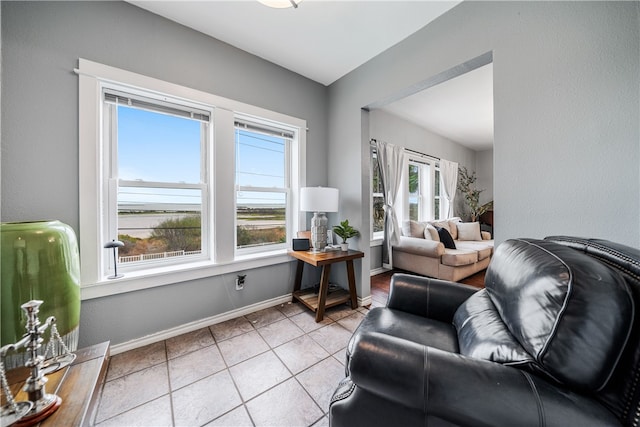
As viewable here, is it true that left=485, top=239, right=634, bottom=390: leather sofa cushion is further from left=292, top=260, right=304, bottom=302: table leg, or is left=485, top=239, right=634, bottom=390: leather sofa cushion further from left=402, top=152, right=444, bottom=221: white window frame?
left=402, top=152, right=444, bottom=221: white window frame

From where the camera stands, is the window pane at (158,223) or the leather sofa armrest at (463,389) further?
the window pane at (158,223)

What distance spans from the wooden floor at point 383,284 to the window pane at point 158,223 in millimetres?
2000

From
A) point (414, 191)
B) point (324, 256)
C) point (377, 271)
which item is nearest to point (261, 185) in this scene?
point (324, 256)

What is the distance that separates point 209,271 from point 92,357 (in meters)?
0.97

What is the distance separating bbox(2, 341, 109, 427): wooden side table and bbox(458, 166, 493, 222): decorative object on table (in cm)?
607

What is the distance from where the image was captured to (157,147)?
1.89 meters

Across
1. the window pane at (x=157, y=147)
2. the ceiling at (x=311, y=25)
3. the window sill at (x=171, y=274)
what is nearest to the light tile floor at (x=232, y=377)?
the window sill at (x=171, y=274)

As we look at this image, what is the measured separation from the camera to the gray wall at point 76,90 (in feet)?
4.40

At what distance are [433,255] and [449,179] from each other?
2.34m

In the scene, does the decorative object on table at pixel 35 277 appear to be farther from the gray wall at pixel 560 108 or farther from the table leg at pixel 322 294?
the gray wall at pixel 560 108

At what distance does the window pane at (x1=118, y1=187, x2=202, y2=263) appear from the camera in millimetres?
1779

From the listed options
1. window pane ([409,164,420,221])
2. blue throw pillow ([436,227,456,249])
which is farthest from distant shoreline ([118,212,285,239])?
window pane ([409,164,420,221])

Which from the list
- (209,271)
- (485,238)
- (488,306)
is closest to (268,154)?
(209,271)

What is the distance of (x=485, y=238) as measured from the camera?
14.4ft
